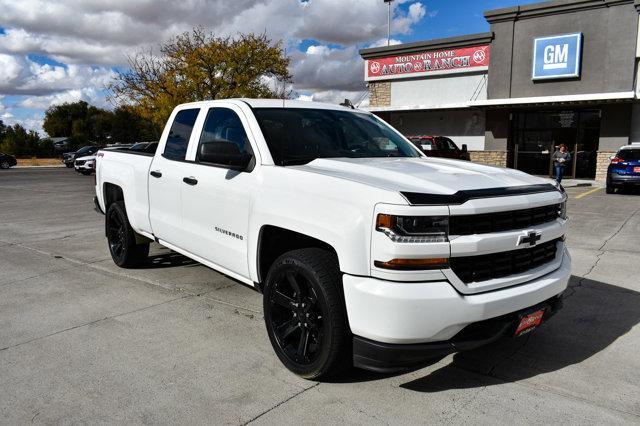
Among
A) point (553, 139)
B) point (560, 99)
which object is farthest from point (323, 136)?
point (553, 139)

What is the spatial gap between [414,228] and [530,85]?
2216 cm

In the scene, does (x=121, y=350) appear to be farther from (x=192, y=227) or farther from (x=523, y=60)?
(x=523, y=60)

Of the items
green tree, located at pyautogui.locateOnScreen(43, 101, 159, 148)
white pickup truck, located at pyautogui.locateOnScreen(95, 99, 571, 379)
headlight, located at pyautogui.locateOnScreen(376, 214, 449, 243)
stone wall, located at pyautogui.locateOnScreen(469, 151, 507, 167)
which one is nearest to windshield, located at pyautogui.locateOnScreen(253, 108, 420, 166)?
white pickup truck, located at pyautogui.locateOnScreen(95, 99, 571, 379)

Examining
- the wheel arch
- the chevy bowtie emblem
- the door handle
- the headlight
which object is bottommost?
the wheel arch

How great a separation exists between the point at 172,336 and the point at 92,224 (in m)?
6.56

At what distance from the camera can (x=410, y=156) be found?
14.9ft

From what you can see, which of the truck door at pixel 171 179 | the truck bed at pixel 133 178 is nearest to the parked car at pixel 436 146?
the truck bed at pixel 133 178

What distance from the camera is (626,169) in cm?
1562

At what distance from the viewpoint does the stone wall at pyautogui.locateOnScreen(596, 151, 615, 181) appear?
21.1 meters

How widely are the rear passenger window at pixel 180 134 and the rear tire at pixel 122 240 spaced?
1.23 metres

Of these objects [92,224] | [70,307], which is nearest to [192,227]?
[70,307]

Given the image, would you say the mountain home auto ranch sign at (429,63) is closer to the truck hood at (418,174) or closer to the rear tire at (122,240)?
the rear tire at (122,240)

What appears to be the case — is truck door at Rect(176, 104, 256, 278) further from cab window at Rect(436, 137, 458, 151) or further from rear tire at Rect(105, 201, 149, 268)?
cab window at Rect(436, 137, 458, 151)

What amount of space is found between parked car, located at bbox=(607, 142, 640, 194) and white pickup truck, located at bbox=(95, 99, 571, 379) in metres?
13.8
